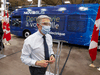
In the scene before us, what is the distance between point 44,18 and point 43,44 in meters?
0.43

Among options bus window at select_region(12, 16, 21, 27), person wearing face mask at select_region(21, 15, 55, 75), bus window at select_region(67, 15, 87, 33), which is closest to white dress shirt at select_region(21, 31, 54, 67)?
person wearing face mask at select_region(21, 15, 55, 75)

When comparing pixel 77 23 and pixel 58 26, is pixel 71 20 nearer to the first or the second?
pixel 77 23

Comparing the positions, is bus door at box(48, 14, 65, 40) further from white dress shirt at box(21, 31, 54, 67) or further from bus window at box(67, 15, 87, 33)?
white dress shirt at box(21, 31, 54, 67)

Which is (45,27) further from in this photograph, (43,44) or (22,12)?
(22,12)

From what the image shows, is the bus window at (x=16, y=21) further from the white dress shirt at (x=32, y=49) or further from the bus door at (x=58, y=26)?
the white dress shirt at (x=32, y=49)

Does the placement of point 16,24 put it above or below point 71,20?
Result: below

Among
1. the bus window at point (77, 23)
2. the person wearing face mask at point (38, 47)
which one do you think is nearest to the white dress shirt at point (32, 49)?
the person wearing face mask at point (38, 47)

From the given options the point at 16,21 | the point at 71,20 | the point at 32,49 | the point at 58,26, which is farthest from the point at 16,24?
the point at 32,49

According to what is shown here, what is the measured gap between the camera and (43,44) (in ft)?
4.51

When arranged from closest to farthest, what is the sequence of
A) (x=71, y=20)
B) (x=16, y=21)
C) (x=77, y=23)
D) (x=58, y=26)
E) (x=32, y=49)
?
(x=32, y=49) → (x=77, y=23) → (x=71, y=20) → (x=58, y=26) → (x=16, y=21)

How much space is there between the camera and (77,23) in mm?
5594

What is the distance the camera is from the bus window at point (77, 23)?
213 inches

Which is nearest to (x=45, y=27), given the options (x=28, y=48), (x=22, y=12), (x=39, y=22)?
(x=39, y=22)

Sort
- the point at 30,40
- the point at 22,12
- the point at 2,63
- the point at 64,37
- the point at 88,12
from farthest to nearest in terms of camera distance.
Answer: the point at 22,12 → the point at 64,37 → the point at 88,12 → the point at 2,63 → the point at 30,40
